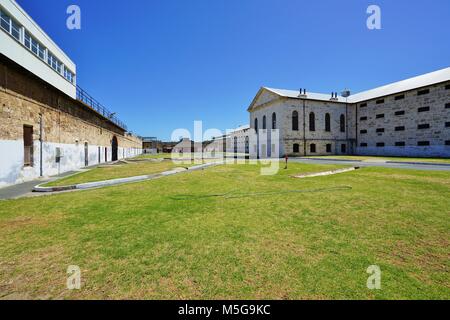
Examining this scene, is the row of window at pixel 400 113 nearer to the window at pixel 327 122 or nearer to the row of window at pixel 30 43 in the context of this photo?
the window at pixel 327 122

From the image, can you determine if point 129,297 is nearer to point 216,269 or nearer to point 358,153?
point 216,269

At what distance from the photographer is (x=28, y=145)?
10266 millimetres

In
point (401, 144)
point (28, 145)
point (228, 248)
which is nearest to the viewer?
point (228, 248)

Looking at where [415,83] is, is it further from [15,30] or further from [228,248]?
[15,30]

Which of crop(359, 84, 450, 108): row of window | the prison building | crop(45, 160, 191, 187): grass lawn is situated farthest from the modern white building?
crop(359, 84, 450, 108): row of window

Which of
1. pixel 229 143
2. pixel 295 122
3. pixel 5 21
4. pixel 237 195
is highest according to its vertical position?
pixel 5 21

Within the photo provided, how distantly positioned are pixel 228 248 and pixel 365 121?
41879 millimetres

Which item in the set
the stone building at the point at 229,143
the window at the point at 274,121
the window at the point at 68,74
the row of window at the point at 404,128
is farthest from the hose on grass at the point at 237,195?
the stone building at the point at 229,143

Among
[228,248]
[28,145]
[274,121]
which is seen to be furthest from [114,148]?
[228,248]

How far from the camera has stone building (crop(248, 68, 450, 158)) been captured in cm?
2666

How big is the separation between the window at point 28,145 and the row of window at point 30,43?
27.1 ft

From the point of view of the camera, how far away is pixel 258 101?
41.8m

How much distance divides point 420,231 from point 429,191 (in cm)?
481
